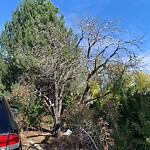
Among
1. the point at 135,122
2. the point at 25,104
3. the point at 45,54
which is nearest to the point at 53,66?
the point at 45,54

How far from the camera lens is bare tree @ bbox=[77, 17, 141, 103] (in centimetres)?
1414

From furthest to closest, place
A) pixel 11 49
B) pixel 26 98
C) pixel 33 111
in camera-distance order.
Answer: pixel 11 49
pixel 33 111
pixel 26 98

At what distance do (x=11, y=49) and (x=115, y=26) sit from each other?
574 centimetres

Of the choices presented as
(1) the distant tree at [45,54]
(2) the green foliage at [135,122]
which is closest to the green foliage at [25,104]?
(1) the distant tree at [45,54]

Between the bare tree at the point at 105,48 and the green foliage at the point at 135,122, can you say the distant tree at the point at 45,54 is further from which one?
the green foliage at the point at 135,122

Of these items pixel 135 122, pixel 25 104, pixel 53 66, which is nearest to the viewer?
pixel 135 122

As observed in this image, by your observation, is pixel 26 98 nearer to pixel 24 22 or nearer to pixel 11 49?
pixel 11 49

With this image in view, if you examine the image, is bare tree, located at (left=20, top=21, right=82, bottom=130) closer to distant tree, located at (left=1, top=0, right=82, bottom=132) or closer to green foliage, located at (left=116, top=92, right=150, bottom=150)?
distant tree, located at (left=1, top=0, right=82, bottom=132)

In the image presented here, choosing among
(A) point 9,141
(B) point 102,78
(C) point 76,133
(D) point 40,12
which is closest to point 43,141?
(C) point 76,133

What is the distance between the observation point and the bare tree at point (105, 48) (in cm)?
1414

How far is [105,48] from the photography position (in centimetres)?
1462

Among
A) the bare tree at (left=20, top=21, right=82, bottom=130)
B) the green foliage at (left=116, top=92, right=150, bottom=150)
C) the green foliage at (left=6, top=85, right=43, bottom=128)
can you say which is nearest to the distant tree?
the bare tree at (left=20, top=21, right=82, bottom=130)

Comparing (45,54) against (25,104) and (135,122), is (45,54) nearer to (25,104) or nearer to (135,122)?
(25,104)

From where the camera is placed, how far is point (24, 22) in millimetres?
16016
